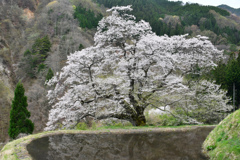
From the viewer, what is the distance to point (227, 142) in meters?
5.66

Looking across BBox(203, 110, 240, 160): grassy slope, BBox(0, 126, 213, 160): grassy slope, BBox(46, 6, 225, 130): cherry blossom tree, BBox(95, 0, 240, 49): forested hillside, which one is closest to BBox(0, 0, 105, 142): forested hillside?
BBox(46, 6, 225, 130): cherry blossom tree

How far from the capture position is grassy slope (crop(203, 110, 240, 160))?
195 inches

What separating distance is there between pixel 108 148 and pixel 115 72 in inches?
171

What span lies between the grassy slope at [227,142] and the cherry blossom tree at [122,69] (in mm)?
3505

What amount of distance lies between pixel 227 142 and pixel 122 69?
5.82 meters

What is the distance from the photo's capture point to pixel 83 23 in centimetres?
4212

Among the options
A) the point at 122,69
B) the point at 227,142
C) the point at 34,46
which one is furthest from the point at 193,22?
the point at 227,142

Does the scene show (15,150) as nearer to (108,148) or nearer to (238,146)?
(108,148)

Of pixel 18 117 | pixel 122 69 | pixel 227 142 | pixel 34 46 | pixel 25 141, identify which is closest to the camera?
pixel 227 142

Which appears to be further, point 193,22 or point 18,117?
point 193,22

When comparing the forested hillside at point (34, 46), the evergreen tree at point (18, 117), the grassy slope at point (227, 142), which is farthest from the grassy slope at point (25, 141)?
the forested hillside at point (34, 46)

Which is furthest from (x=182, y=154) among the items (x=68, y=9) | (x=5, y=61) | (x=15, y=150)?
(x=68, y=9)

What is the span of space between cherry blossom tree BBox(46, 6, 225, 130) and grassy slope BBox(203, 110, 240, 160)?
3505 millimetres

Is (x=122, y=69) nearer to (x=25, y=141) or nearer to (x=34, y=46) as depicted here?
(x=25, y=141)
